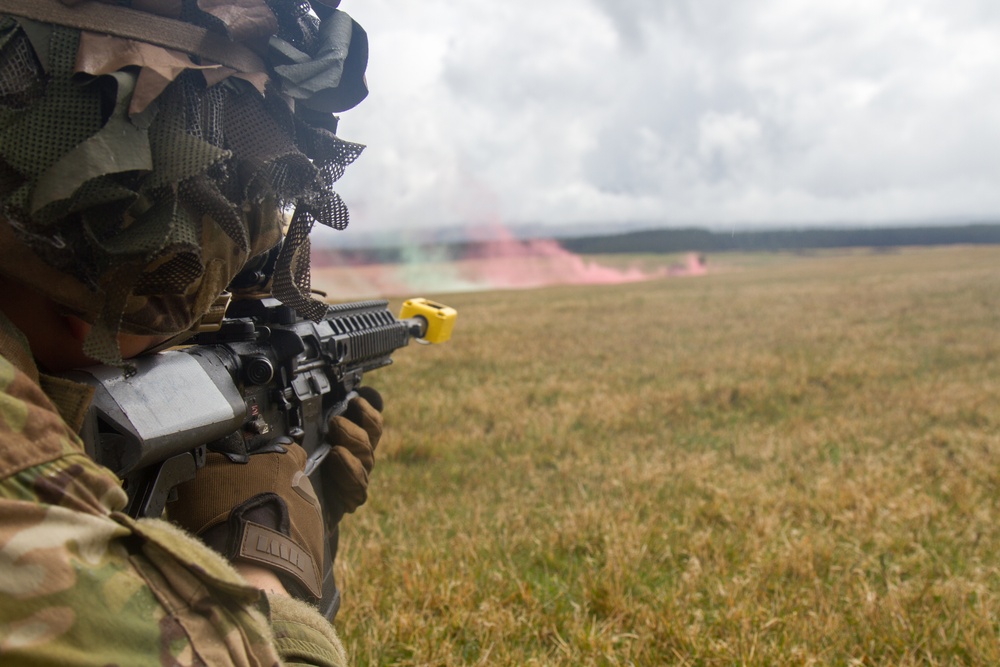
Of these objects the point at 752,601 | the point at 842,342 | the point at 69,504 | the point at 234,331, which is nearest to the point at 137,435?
the point at 69,504

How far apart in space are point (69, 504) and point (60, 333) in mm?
534

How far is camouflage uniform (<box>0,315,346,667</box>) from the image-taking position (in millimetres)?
981

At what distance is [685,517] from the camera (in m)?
4.07

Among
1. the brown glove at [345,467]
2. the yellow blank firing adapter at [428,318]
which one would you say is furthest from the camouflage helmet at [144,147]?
the yellow blank firing adapter at [428,318]

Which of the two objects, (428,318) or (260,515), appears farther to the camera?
(428,318)

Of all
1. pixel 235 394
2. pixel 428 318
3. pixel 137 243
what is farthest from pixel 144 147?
pixel 428 318

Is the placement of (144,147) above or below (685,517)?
above

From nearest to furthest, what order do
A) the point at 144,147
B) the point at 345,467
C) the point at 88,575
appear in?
the point at 88,575 < the point at 144,147 < the point at 345,467

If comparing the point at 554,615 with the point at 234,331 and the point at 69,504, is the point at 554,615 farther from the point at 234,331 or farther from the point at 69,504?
the point at 69,504

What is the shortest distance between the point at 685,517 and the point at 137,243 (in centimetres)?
333

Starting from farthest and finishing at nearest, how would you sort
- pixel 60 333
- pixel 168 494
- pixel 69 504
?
pixel 168 494 < pixel 60 333 < pixel 69 504

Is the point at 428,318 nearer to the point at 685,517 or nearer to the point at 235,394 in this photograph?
the point at 685,517

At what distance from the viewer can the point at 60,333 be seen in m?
1.49

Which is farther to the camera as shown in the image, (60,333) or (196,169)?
(60,333)
